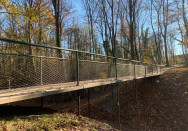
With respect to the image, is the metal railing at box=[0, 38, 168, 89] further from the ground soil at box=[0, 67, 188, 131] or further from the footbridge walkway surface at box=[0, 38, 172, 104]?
the ground soil at box=[0, 67, 188, 131]

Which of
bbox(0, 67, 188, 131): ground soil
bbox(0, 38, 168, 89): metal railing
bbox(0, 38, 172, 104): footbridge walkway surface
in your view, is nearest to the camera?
bbox(0, 38, 172, 104): footbridge walkway surface

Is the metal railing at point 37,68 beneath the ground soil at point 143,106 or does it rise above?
above

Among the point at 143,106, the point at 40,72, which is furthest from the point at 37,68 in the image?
the point at 143,106

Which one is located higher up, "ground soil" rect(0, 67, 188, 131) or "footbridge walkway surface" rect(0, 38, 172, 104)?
"footbridge walkway surface" rect(0, 38, 172, 104)

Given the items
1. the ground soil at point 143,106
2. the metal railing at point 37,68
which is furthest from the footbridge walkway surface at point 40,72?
the ground soil at point 143,106

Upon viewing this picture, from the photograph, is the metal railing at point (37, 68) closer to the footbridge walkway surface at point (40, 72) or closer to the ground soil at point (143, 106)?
the footbridge walkway surface at point (40, 72)

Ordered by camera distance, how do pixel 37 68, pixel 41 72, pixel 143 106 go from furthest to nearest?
1. pixel 143 106
2. pixel 37 68
3. pixel 41 72

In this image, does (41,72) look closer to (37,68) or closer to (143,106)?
(37,68)

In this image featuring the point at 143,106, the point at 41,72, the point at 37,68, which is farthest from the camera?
the point at 143,106

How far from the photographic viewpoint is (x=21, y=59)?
13.5 feet

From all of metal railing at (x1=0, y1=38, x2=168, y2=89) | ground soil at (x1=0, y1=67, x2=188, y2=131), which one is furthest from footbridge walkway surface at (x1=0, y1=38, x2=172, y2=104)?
ground soil at (x1=0, y1=67, x2=188, y2=131)

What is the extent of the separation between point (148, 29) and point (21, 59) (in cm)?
2701

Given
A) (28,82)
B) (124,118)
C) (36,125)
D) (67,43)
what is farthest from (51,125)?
(67,43)

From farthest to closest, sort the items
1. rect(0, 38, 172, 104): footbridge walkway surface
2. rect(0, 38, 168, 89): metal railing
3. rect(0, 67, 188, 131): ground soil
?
rect(0, 67, 188, 131): ground soil < rect(0, 38, 168, 89): metal railing < rect(0, 38, 172, 104): footbridge walkway surface
